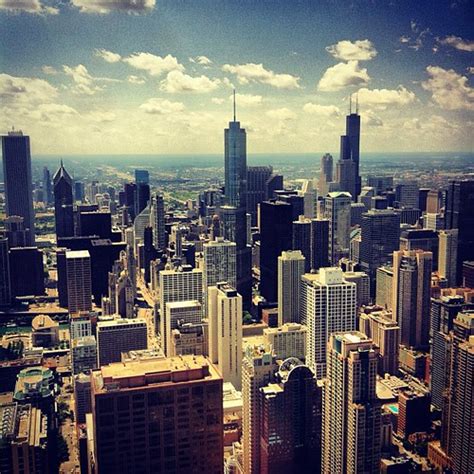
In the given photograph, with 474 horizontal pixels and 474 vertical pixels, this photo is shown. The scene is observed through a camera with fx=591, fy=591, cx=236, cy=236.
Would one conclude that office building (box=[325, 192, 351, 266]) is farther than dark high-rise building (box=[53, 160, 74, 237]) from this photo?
Yes

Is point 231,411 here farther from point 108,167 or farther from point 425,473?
point 108,167

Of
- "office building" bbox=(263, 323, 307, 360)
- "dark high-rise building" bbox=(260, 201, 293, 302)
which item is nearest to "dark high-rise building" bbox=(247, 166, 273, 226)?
"dark high-rise building" bbox=(260, 201, 293, 302)

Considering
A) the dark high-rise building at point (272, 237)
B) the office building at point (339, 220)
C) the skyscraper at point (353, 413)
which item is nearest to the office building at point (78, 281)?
the dark high-rise building at point (272, 237)

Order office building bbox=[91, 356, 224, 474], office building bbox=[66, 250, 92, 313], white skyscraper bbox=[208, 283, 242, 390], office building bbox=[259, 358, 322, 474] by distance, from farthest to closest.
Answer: office building bbox=[66, 250, 92, 313], white skyscraper bbox=[208, 283, 242, 390], office building bbox=[259, 358, 322, 474], office building bbox=[91, 356, 224, 474]

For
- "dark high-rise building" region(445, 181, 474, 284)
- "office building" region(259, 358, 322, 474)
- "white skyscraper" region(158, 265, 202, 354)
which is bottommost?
"office building" region(259, 358, 322, 474)

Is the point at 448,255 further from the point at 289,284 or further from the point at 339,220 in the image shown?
the point at 339,220

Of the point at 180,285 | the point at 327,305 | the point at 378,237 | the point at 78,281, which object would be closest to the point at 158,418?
the point at 327,305

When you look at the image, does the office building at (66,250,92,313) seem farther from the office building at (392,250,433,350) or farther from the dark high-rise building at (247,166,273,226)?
the office building at (392,250,433,350)
